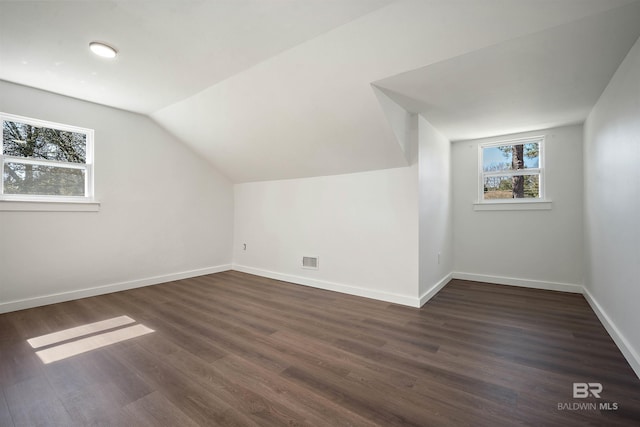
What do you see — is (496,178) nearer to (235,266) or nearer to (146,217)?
(235,266)

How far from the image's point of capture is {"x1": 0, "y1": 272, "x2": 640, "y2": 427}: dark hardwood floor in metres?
1.52

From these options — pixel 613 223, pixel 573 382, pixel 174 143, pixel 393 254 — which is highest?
pixel 174 143

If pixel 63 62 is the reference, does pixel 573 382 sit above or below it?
below

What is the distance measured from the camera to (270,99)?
10.3ft

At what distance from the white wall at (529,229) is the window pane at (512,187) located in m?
0.16

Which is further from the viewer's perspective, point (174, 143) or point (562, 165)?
point (174, 143)

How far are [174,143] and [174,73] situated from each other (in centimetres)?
184

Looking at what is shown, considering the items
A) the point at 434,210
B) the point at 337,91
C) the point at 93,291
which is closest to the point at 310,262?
the point at 434,210

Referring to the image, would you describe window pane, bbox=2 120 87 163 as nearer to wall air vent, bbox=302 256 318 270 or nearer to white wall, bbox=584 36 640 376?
wall air vent, bbox=302 256 318 270

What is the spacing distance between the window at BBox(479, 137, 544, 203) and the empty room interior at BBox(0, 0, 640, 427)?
0.10 feet

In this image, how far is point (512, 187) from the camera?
4.36 m

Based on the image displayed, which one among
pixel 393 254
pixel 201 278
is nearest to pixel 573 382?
pixel 393 254

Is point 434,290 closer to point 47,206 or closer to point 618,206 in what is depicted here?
point 618,206

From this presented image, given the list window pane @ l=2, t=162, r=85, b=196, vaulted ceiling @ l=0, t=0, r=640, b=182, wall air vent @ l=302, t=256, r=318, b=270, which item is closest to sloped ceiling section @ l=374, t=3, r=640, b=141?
vaulted ceiling @ l=0, t=0, r=640, b=182
